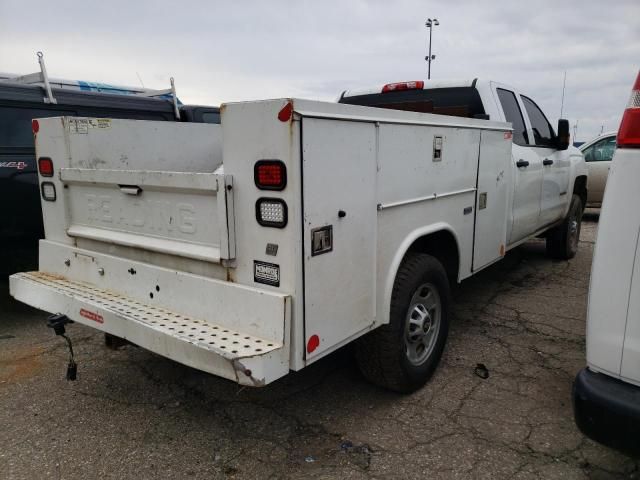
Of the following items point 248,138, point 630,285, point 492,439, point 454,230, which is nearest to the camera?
point 630,285

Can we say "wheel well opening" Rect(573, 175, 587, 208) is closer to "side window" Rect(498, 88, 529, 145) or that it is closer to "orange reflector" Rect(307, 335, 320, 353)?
"side window" Rect(498, 88, 529, 145)

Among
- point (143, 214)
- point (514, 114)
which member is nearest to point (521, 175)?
point (514, 114)

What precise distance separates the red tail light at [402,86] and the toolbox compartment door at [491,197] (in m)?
1.02

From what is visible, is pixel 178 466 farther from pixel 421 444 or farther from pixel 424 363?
pixel 424 363

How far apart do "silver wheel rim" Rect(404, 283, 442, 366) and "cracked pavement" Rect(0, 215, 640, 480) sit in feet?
0.86

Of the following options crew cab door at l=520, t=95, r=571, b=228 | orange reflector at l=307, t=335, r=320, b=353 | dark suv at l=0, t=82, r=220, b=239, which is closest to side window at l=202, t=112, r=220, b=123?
dark suv at l=0, t=82, r=220, b=239

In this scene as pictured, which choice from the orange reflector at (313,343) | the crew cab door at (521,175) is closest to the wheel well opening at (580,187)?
the crew cab door at (521,175)

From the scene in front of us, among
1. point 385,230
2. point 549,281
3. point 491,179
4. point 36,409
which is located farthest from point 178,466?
point 549,281

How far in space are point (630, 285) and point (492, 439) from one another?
1.37 meters

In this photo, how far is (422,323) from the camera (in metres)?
3.27

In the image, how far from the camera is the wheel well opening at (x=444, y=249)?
357 centimetres

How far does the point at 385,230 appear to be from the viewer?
2.84 metres

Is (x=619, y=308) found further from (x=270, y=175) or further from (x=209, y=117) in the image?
(x=209, y=117)

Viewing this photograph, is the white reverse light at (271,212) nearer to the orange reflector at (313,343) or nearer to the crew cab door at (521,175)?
the orange reflector at (313,343)
